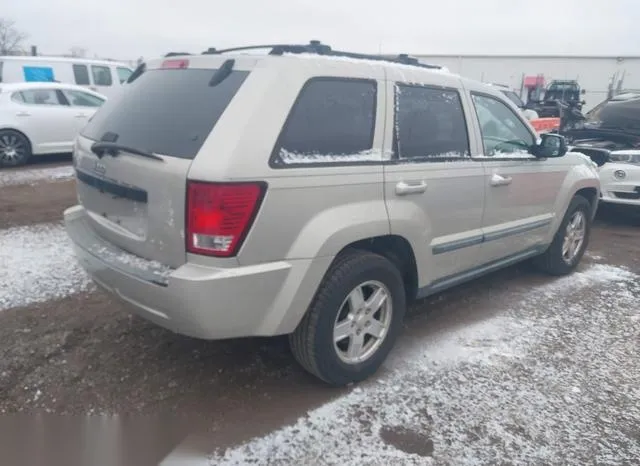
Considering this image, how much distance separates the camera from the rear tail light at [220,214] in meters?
2.45

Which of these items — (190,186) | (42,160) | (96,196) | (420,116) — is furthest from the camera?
(42,160)

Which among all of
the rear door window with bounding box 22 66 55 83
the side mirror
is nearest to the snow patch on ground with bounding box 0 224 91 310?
the side mirror

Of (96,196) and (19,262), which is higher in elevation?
(96,196)

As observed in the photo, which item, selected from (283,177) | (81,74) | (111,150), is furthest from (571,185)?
(81,74)

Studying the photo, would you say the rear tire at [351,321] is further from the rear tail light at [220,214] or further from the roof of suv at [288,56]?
the roof of suv at [288,56]

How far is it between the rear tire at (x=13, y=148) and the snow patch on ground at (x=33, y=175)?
34 cm

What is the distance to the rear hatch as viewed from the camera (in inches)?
102

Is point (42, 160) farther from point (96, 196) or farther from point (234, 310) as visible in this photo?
point (234, 310)

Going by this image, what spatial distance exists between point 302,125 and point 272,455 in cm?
166

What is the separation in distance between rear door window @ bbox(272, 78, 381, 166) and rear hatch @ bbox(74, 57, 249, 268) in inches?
13.7

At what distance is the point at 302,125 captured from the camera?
275cm

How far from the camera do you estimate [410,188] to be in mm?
3191

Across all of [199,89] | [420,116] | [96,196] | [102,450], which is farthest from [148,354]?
[420,116]

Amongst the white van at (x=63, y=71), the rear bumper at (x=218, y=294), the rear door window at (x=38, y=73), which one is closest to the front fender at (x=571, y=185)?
Result: the rear bumper at (x=218, y=294)
